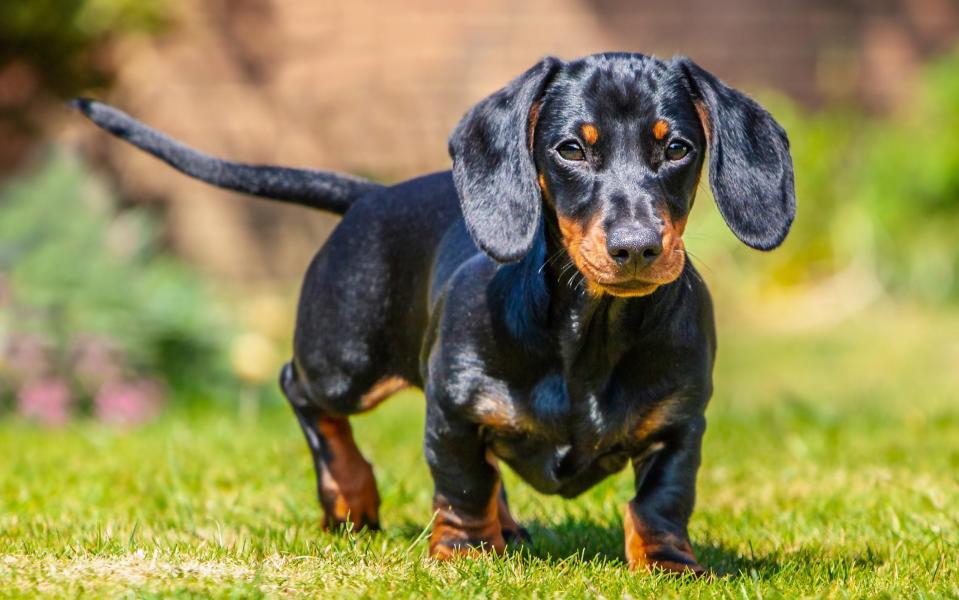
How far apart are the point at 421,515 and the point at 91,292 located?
3.41 m

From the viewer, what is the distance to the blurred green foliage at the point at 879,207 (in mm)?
10617

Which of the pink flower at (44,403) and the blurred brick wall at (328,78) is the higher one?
the blurred brick wall at (328,78)

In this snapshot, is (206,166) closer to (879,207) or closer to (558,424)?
(558,424)

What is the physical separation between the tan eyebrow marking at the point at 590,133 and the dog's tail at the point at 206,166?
1248 mm

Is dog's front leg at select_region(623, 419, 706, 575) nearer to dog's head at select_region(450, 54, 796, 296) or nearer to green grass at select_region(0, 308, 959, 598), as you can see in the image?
green grass at select_region(0, 308, 959, 598)

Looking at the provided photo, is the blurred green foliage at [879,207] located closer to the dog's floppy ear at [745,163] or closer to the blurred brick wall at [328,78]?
the blurred brick wall at [328,78]

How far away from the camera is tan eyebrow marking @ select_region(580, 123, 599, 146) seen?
3342mm

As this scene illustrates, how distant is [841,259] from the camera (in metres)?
11.0

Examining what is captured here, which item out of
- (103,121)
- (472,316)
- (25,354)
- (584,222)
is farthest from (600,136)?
(25,354)

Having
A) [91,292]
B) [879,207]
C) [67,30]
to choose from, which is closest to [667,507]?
[91,292]

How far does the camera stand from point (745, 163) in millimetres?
3463

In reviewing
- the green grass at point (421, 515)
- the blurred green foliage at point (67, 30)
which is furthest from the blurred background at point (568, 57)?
the green grass at point (421, 515)

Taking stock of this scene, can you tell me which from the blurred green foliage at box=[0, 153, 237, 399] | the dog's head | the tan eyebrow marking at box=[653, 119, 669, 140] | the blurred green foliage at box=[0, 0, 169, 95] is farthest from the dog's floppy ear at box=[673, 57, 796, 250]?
the blurred green foliage at box=[0, 0, 169, 95]

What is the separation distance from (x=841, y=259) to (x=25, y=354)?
20.9 feet
